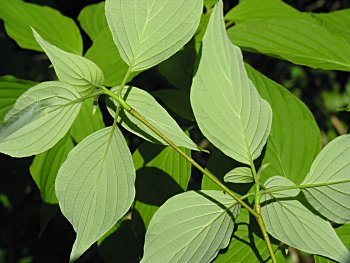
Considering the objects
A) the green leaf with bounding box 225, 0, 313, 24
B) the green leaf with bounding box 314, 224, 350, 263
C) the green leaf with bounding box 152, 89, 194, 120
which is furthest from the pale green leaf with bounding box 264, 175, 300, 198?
the green leaf with bounding box 225, 0, 313, 24

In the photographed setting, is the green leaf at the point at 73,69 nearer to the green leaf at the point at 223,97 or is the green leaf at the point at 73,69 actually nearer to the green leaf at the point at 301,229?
the green leaf at the point at 223,97

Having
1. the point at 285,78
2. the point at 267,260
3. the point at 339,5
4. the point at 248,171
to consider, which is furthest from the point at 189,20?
the point at 285,78

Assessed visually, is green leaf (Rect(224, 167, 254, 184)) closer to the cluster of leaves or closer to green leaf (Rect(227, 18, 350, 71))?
the cluster of leaves

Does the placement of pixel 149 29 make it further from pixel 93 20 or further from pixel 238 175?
pixel 93 20

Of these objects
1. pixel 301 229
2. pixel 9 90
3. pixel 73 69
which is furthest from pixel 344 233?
pixel 9 90

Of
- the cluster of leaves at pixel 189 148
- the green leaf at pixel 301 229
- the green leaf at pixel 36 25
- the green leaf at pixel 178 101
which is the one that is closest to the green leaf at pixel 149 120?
the cluster of leaves at pixel 189 148

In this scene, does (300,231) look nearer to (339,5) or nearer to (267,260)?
(267,260)
